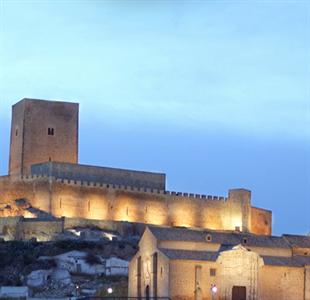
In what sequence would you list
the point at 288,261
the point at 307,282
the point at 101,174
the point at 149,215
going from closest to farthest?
the point at 307,282 < the point at 288,261 < the point at 101,174 < the point at 149,215

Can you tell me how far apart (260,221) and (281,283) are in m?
35.4

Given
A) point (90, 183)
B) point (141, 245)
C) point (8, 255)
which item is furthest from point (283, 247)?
point (90, 183)

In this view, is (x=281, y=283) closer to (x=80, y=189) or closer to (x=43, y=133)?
(x=80, y=189)

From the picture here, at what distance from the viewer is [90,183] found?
9431cm

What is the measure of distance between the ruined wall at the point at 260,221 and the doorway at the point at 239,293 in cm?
3475

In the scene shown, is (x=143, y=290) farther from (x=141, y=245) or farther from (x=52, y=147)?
(x=52, y=147)

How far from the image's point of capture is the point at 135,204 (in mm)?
96250

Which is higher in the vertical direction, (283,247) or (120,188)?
(120,188)

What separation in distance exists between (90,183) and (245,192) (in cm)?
1467

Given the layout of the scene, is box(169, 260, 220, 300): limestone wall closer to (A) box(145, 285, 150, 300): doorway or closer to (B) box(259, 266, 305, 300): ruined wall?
(A) box(145, 285, 150, 300): doorway

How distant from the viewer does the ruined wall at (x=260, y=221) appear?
10188 cm

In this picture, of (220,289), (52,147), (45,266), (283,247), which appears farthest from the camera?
(52,147)

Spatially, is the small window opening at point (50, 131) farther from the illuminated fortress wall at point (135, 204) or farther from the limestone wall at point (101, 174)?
the illuminated fortress wall at point (135, 204)

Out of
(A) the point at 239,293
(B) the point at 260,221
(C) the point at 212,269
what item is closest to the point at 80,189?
(B) the point at 260,221
